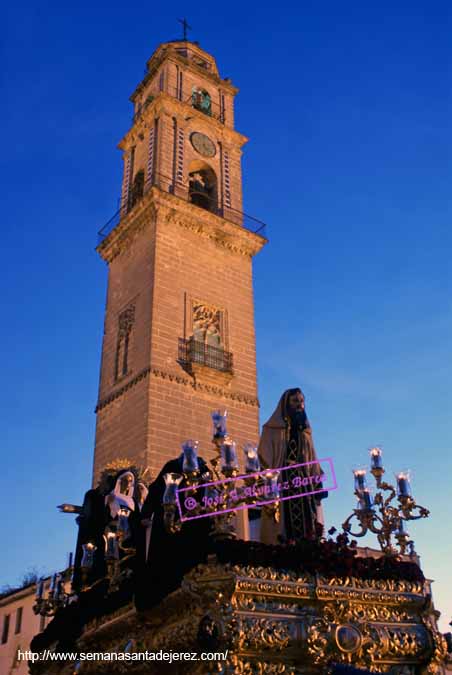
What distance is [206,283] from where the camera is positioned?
26656mm

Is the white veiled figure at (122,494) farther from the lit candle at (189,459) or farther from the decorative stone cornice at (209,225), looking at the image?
the decorative stone cornice at (209,225)

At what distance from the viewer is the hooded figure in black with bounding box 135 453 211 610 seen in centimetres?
888

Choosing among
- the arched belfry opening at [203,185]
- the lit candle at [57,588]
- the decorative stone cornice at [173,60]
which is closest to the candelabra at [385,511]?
the lit candle at [57,588]

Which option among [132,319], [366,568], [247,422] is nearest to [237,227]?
[132,319]

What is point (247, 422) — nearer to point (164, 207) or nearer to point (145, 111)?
point (164, 207)

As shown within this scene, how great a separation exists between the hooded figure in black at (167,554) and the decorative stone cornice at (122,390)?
12.5 m

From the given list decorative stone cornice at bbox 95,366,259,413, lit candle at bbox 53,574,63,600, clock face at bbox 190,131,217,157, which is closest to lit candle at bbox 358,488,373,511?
lit candle at bbox 53,574,63,600

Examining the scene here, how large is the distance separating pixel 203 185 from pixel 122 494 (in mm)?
18909

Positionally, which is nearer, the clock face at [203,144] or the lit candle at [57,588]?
the lit candle at [57,588]

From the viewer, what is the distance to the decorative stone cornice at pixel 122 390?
2319cm

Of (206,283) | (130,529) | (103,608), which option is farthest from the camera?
(206,283)

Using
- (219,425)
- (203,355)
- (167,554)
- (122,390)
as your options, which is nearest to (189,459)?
(219,425)

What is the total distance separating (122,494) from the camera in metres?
14.8

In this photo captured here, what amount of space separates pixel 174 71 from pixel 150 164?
241 inches
